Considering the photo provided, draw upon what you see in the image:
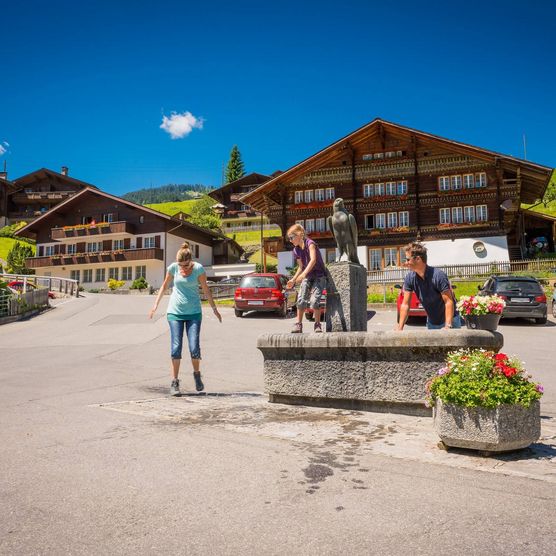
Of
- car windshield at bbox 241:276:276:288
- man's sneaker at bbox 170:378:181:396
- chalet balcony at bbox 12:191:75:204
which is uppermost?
chalet balcony at bbox 12:191:75:204

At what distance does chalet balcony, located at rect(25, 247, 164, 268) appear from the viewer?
47.6m

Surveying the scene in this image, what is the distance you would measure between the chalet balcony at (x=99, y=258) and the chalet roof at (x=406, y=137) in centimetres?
1212

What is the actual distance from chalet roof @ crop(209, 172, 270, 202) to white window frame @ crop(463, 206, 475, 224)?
4319 cm

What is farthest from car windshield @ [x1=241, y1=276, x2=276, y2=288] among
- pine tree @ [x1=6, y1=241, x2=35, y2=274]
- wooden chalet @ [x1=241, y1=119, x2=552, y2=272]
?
pine tree @ [x1=6, y1=241, x2=35, y2=274]

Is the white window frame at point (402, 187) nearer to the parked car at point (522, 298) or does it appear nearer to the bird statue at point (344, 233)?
the parked car at point (522, 298)

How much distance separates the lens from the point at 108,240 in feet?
169

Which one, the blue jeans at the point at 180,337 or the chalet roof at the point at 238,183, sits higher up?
the chalet roof at the point at 238,183

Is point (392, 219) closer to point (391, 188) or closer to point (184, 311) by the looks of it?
point (391, 188)

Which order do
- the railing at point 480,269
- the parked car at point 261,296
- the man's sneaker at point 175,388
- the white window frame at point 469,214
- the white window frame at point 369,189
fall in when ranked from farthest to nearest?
the white window frame at point 369,189 → the white window frame at point 469,214 → the railing at point 480,269 → the parked car at point 261,296 → the man's sneaker at point 175,388

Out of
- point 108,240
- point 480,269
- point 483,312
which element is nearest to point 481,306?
point 483,312

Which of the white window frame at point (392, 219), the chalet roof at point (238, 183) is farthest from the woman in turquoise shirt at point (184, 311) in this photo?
the chalet roof at point (238, 183)

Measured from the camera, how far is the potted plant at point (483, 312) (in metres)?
5.29

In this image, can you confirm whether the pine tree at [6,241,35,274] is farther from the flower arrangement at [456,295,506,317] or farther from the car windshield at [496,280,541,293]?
the flower arrangement at [456,295,506,317]

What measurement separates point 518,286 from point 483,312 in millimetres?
12463
